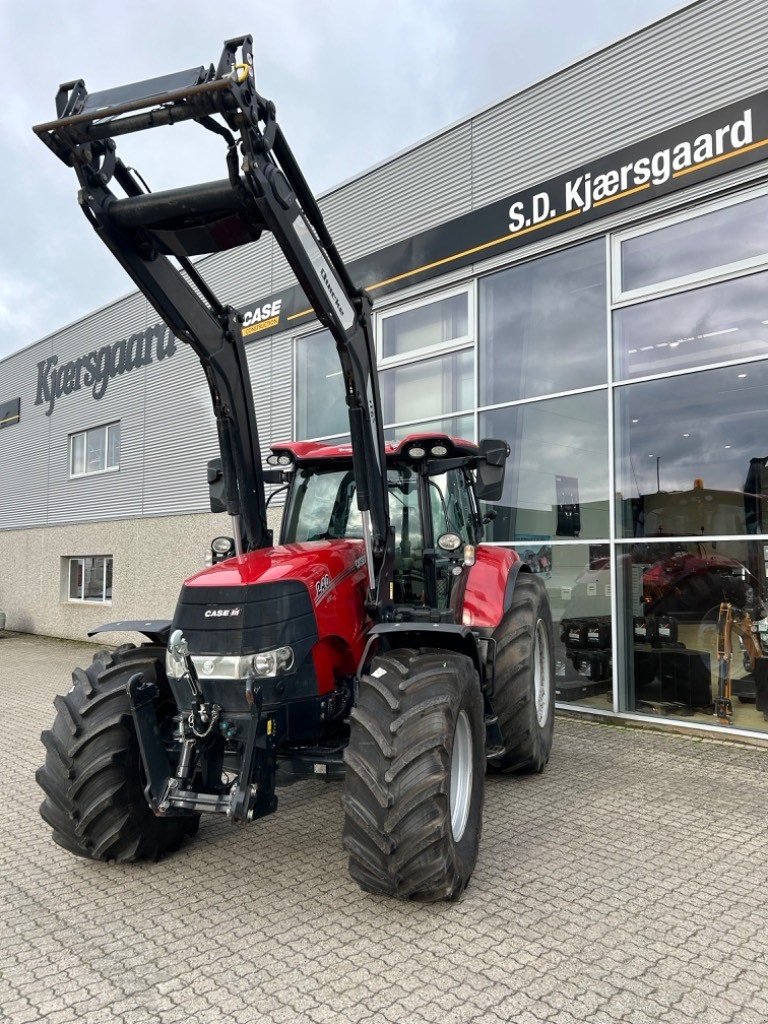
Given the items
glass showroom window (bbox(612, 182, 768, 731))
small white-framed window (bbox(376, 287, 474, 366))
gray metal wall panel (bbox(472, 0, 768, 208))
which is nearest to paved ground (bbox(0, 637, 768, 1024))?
glass showroom window (bbox(612, 182, 768, 731))

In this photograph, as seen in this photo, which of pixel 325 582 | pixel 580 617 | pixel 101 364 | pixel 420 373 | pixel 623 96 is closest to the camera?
pixel 325 582

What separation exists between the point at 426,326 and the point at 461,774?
6.76 metres

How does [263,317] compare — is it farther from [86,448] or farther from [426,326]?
[86,448]

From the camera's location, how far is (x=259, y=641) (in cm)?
359

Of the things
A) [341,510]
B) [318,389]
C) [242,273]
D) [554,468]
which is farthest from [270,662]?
[242,273]

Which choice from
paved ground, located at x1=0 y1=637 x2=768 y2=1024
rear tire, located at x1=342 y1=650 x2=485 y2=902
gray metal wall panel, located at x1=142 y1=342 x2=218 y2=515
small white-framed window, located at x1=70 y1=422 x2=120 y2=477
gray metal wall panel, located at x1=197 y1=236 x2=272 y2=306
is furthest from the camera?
small white-framed window, located at x1=70 y1=422 x2=120 y2=477

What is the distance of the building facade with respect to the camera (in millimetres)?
6879

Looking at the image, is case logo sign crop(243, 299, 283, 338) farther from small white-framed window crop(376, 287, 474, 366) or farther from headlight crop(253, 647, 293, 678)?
headlight crop(253, 647, 293, 678)

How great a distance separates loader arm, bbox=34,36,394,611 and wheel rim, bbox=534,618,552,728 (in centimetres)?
208

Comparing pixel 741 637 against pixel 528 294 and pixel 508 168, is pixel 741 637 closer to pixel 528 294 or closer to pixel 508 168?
pixel 528 294

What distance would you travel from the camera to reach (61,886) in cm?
379

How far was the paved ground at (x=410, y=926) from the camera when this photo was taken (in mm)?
2730

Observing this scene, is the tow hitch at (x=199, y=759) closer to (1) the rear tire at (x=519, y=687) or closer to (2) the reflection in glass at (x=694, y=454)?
(1) the rear tire at (x=519, y=687)

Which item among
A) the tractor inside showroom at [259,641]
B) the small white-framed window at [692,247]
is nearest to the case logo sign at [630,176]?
the small white-framed window at [692,247]
